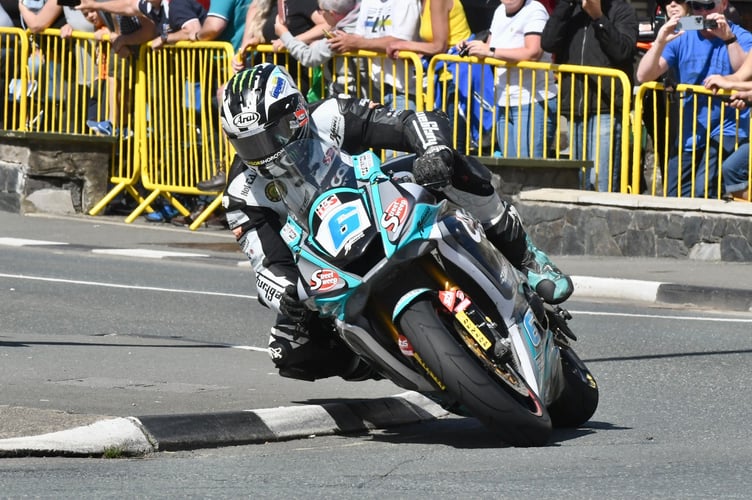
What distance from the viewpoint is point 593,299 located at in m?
12.5

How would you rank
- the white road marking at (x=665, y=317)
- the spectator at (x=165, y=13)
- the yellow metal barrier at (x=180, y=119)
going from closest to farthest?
the white road marking at (x=665, y=317) < the yellow metal barrier at (x=180, y=119) < the spectator at (x=165, y=13)

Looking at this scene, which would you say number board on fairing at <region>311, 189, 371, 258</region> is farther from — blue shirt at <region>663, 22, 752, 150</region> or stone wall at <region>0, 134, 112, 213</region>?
stone wall at <region>0, 134, 112, 213</region>

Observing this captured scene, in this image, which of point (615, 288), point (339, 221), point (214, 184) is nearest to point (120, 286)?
point (214, 184)

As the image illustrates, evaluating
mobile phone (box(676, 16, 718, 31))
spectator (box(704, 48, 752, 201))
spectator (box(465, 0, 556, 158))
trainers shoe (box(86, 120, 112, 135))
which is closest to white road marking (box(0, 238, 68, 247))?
trainers shoe (box(86, 120, 112, 135))

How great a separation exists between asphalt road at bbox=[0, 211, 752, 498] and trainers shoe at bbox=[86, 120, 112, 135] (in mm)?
3743

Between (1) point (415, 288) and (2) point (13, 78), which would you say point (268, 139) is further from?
(2) point (13, 78)

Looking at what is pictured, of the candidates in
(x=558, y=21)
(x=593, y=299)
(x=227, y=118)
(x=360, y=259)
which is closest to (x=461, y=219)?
(x=360, y=259)

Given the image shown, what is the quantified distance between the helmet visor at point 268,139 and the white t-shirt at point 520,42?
26.1 ft

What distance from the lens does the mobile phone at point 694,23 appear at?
1335cm

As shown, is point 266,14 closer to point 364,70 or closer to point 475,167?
point 364,70

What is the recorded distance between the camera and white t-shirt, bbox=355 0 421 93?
1441 centimetres

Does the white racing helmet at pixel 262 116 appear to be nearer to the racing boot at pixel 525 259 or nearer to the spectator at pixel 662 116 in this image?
the racing boot at pixel 525 259

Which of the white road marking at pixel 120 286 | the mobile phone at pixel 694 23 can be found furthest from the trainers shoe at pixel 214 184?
the mobile phone at pixel 694 23

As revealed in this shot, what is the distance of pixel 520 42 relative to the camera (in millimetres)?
14367
